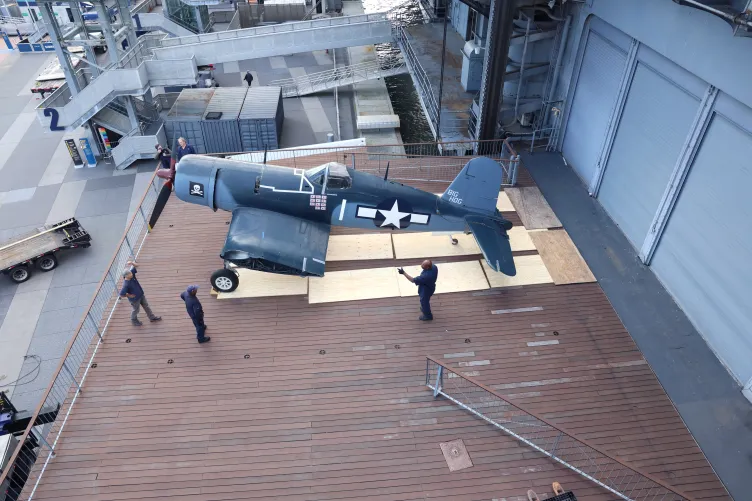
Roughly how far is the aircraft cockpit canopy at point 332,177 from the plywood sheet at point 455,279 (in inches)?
115

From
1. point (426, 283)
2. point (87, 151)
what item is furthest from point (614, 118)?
point (87, 151)

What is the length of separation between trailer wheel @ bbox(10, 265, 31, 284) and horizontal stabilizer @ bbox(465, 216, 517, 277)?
16.0m

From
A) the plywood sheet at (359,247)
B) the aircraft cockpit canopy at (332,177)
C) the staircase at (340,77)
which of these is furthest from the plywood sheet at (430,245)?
the staircase at (340,77)

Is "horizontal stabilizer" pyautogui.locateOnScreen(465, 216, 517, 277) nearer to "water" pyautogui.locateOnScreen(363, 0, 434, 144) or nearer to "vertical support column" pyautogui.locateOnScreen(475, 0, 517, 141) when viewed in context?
"vertical support column" pyautogui.locateOnScreen(475, 0, 517, 141)

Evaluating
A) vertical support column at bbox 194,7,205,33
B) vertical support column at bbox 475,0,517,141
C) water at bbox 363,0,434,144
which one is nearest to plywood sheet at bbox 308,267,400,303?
vertical support column at bbox 475,0,517,141

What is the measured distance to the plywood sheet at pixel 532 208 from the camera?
15109 mm

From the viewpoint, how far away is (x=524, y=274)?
43.5 feet

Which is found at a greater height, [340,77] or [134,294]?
[134,294]

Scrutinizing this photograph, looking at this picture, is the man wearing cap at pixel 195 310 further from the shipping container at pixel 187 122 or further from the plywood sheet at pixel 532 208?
the shipping container at pixel 187 122

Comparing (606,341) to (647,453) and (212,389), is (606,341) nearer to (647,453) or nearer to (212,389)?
(647,453)

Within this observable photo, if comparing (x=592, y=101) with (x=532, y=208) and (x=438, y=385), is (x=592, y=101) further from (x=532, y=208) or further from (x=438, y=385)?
(x=438, y=385)

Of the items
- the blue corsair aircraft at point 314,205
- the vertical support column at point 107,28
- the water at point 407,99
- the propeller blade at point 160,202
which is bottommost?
the water at point 407,99

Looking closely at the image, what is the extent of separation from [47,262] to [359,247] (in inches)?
492

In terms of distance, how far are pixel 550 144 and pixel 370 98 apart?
47.5ft
